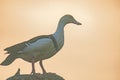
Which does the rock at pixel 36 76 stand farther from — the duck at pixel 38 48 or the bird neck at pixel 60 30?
the bird neck at pixel 60 30

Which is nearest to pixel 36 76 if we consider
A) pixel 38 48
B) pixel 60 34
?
pixel 38 48

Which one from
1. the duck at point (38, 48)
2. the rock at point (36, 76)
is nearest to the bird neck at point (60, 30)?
the duck at point (38, 48)

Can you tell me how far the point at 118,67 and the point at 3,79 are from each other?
912mm

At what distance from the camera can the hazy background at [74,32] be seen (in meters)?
2.44

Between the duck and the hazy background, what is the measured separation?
0.04 m

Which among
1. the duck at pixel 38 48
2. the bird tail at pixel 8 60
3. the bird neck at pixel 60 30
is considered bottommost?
the bird tail at pixel 8 60

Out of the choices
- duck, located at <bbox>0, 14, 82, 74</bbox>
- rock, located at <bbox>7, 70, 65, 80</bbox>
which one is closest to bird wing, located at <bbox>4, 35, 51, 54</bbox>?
duck, located at <bbox>0, 14, 82, 74</bbox>

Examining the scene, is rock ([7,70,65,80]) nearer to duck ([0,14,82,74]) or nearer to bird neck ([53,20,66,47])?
duck ([0,14,82,74])

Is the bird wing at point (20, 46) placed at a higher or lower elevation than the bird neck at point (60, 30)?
lower

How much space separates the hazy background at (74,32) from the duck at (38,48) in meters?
0.04

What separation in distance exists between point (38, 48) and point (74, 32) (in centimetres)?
33

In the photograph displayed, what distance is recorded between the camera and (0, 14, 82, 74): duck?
236cm

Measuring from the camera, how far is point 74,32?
2492 millimetres

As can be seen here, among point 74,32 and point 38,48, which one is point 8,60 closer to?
point 38,48
